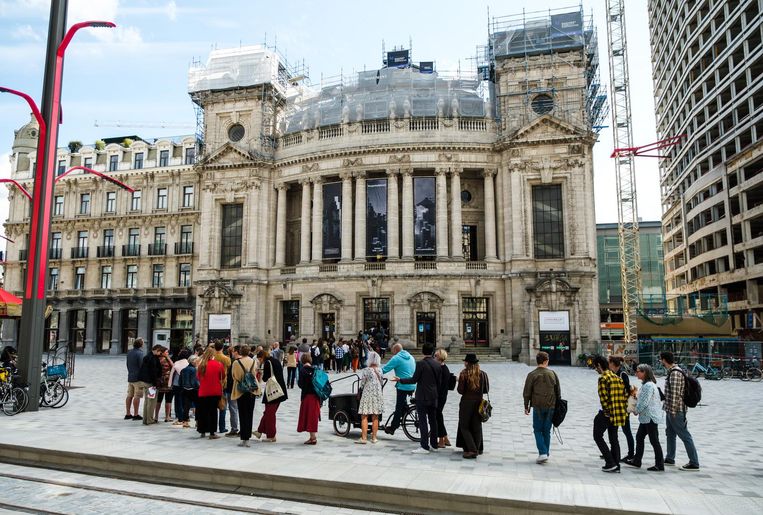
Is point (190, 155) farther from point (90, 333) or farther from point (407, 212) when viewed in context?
point (407, 212)

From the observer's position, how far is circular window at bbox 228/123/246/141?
5016 cm

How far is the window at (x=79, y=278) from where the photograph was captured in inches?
2170

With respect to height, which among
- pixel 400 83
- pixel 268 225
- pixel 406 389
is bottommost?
pixel 406 389

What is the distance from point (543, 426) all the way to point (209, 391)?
7.12 metres

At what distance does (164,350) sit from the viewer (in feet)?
49.5

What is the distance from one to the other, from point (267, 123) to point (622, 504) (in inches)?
1810

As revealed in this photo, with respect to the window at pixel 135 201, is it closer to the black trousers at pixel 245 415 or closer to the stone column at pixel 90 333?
the stone column at pixel 90 333

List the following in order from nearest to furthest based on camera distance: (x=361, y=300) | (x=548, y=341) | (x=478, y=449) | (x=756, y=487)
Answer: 1. (x=756, y=487)
2. (x=478, y=449)
3. (x=548, y=341)
4. (x=361, y=300)

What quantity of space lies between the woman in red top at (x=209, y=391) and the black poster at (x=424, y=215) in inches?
1218

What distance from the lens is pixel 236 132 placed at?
50.4 metres

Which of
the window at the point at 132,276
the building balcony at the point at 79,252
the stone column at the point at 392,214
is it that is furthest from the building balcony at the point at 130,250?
the stone column at the point at 392,214

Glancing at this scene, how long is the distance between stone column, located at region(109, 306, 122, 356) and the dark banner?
34.6m

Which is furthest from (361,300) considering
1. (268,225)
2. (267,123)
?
(267,123)

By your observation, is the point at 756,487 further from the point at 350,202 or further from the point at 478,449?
the point at 350,202
